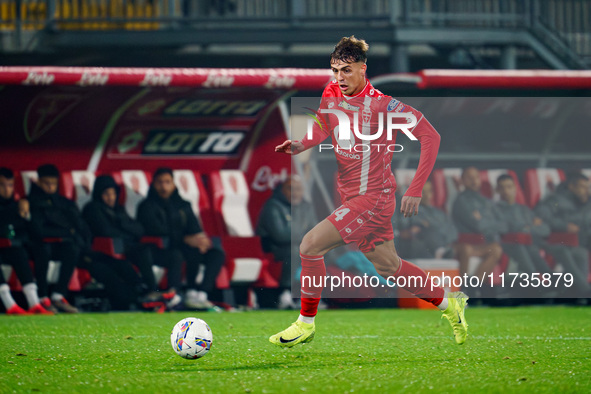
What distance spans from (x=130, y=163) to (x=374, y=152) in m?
4.15

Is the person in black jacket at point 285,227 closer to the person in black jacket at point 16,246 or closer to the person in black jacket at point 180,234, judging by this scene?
the person in black jacket at point 180,234

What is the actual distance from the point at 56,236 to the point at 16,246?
15.9 inches

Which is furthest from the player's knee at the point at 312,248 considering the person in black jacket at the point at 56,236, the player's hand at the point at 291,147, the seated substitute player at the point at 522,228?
the seated substitute player at the point at 522,228

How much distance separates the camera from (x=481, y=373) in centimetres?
579

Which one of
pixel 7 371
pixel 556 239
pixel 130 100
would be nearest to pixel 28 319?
pixel 130 100

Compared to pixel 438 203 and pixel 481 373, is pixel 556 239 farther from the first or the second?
pixel 481 373

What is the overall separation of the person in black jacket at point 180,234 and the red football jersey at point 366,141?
3.52 meters

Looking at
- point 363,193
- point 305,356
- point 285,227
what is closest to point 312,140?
point 363,193

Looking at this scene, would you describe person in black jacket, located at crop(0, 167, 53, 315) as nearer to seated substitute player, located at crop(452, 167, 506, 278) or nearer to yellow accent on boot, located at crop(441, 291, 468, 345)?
seated substitute player, located at crop(452, 167, 506, 278)

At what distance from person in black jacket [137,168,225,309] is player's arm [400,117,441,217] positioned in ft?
12.2

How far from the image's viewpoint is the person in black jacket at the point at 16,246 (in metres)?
9.98

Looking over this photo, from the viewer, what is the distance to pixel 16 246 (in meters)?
10.0

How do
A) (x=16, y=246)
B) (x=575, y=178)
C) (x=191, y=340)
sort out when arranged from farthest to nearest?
(x=575, y=178) → (x=16, y=246) → (x=191, y=340)

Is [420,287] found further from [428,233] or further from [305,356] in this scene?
[428,233]
